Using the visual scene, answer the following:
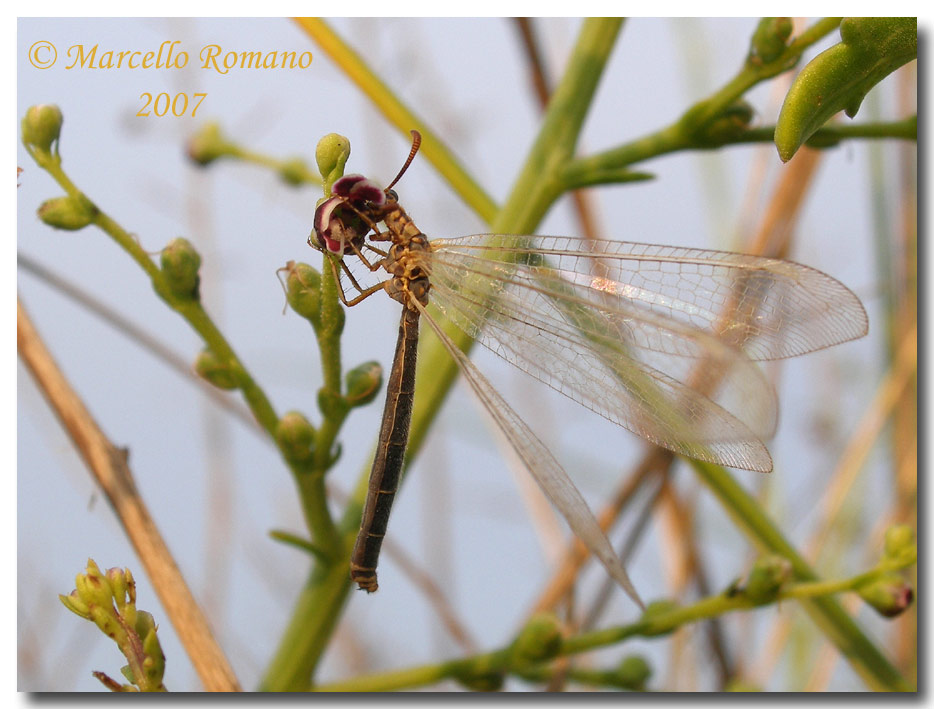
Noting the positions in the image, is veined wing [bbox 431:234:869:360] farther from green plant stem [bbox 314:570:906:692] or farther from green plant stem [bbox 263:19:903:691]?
green plant stem [bbox 314:570:906:692]

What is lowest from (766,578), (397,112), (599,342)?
(766,578)

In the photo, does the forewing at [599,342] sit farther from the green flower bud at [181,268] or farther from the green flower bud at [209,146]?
the green flower bud at [209,146]

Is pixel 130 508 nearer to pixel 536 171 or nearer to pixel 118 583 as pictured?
pixel 118 583

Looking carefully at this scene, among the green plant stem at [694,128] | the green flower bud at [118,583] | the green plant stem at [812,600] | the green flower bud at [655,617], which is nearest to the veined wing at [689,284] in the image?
the green plant stem at [694,128]

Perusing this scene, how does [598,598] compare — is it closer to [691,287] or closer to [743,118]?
[691,287]

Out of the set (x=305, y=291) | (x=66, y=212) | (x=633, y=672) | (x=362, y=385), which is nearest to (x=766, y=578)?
(x=633, y=672)

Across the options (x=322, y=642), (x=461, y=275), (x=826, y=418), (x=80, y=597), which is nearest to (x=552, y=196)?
(x=461, y=275)
